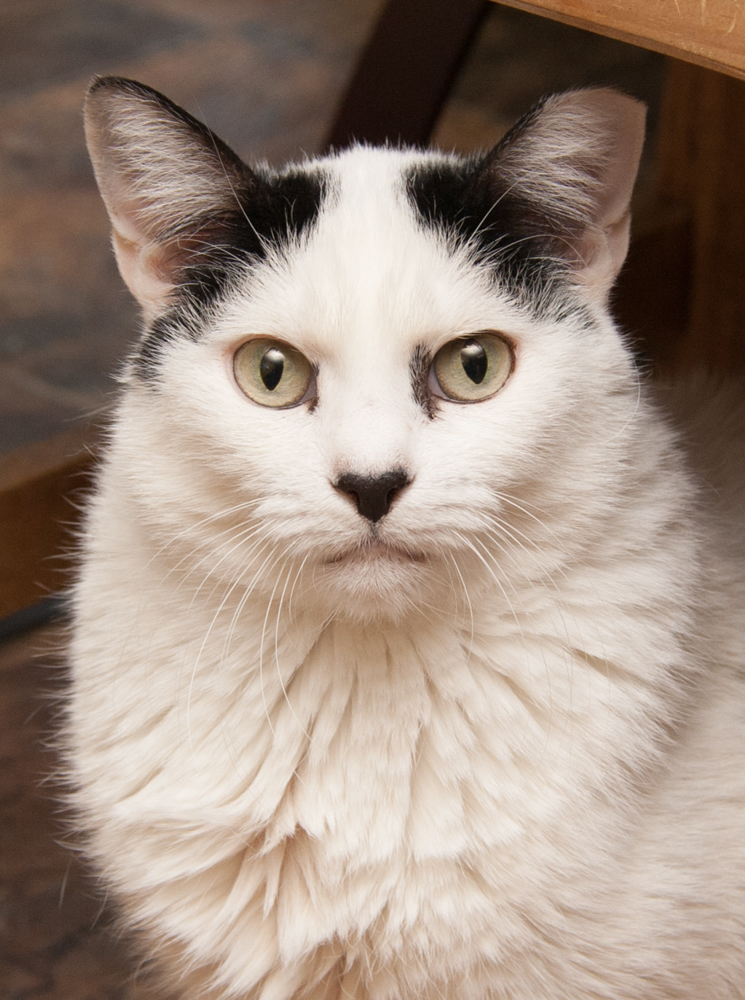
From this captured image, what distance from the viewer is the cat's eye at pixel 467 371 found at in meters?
0.99

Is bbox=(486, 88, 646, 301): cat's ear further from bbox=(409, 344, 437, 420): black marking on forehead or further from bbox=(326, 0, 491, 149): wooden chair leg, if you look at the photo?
bbox=(326, 0, 491, 149): wooden chair leg

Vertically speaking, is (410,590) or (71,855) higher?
(410,590)

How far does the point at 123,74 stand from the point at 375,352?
132 inches

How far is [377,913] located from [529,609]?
1.10 feet

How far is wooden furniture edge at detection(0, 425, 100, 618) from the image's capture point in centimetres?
187

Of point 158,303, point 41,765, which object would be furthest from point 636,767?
point 41,765

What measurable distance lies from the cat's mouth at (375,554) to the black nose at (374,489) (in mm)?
37

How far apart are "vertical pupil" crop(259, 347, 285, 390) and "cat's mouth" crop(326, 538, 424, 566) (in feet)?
0.59

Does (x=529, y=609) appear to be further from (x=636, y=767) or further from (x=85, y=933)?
(x=85, y=933)

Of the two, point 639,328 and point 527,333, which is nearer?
point 527,333

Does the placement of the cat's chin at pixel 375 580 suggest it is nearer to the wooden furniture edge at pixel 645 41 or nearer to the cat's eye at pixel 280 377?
the cat's eye at pixel 280 377

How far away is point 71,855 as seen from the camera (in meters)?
1.63

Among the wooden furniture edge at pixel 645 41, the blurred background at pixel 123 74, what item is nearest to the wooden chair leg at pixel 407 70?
the blurred background at pixel 123 74

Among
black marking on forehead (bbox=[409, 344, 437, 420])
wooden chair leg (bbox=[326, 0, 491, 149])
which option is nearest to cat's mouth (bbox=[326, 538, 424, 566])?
black marking on forehead (bbox=[409, 344, 437, 420])
